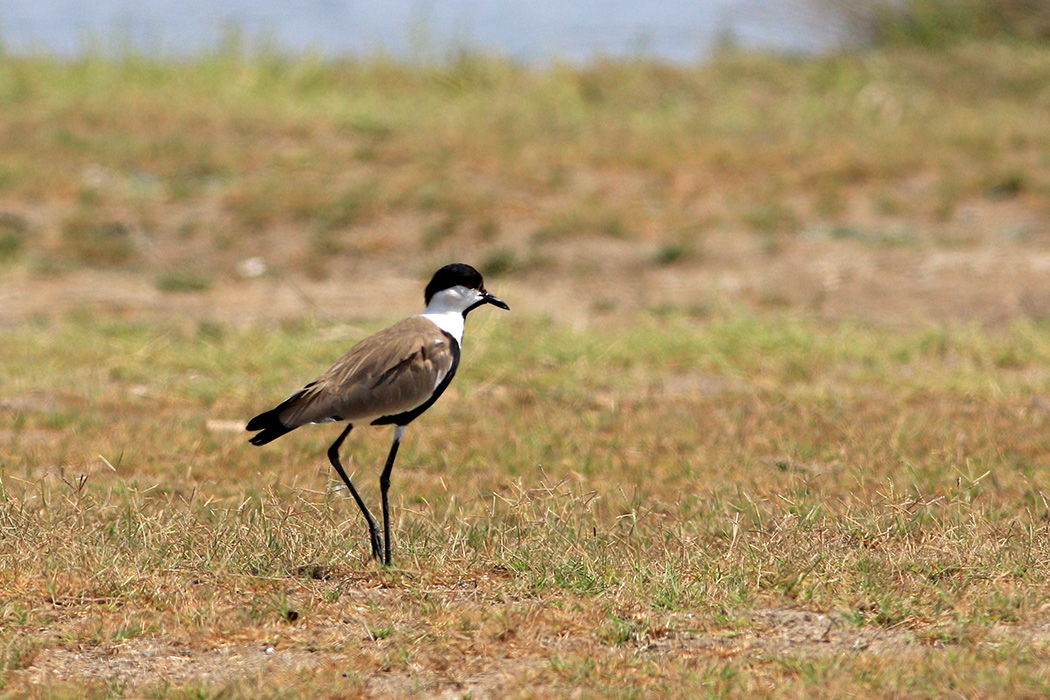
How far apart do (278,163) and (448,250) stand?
2095 millimetres

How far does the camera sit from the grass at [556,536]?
3648 millimetres

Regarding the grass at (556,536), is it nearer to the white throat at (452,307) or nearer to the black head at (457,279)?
the white throat at (452,307)

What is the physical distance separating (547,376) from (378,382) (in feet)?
11.0

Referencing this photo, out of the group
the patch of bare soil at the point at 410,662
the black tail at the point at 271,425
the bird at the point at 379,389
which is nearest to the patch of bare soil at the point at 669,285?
the bird at the point at 379,389

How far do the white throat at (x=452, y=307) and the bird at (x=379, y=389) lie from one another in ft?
0.13

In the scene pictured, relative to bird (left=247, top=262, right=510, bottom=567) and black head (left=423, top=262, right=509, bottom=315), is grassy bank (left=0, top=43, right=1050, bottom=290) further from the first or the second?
bird (left=247, top=262, right=510, bottom=567)

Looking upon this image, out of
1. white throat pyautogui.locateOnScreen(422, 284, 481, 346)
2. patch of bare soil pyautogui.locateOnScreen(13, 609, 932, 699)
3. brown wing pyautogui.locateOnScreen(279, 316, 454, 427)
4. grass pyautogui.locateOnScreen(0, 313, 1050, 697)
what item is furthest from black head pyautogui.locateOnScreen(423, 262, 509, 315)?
patch of bare soil pyautogui.locateOnScreen(13, 609, 932, 699)

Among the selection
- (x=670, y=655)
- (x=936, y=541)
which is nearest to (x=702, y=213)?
(x=936, y=541)

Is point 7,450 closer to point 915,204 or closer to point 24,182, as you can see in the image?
point 24,182

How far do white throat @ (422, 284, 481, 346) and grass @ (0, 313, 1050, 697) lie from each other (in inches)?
23.0

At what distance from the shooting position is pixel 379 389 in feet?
14.6

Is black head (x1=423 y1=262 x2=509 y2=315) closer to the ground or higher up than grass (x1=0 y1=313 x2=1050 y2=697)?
higher up

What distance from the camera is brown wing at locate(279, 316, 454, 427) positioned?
4.39 m

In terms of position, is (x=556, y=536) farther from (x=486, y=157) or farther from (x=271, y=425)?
(x=486, y=157)
